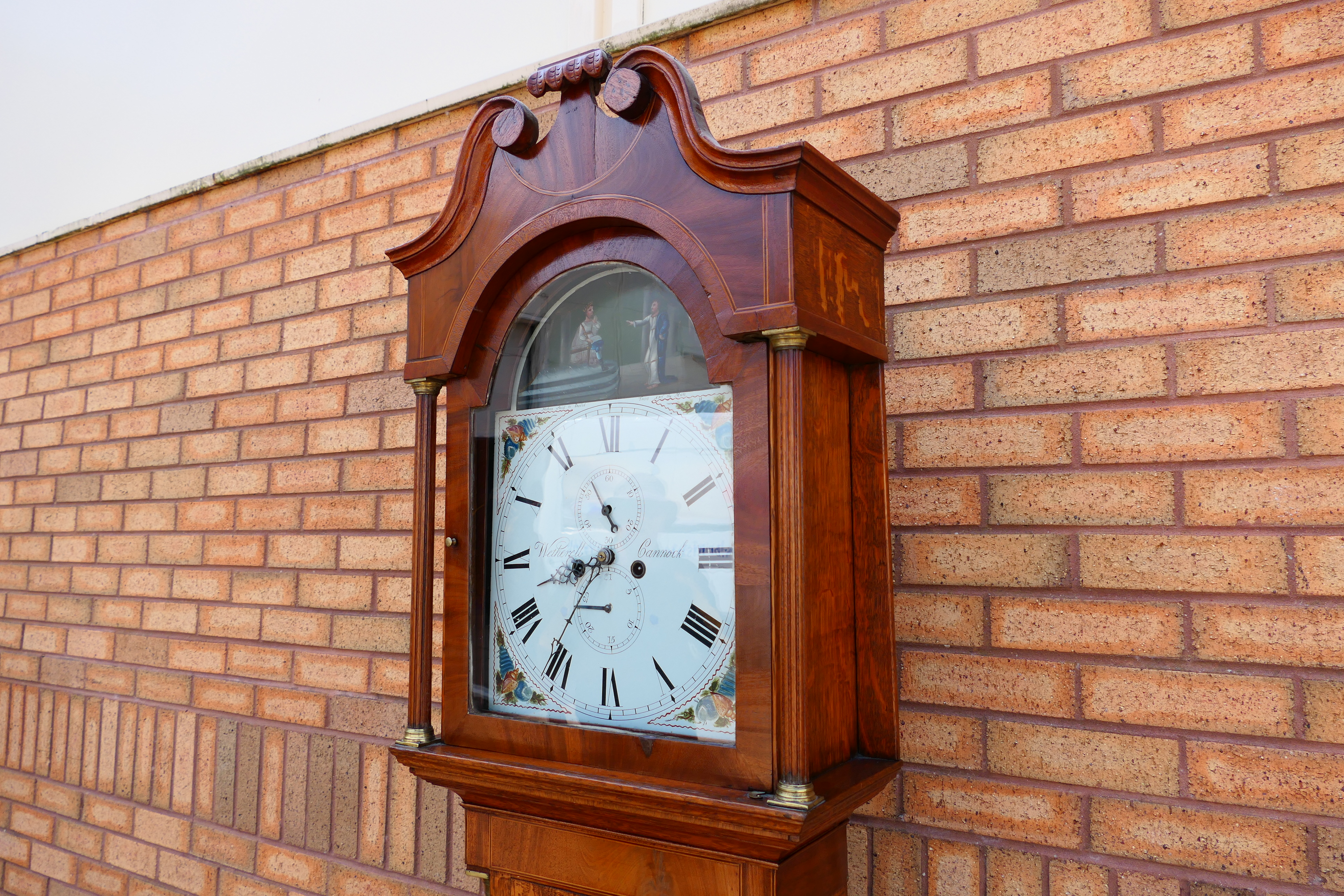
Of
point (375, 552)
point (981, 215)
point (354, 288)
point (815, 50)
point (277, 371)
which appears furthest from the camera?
point (277, 371)

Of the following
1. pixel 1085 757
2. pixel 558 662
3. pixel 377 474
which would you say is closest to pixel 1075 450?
pixel 1085 757

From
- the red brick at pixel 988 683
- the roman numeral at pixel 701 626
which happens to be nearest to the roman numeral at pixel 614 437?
the roman numeral at pixel 701 626

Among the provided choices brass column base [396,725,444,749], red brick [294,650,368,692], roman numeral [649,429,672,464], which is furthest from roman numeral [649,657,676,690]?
red brick [294,650,368,692]

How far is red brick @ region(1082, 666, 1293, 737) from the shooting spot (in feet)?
3.68

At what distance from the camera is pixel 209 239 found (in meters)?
2.35

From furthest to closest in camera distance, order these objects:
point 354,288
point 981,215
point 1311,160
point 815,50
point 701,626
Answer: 1. point 354,288
2. point 815,50
3. point 981,215
4. point 1311,160
5. point 701,626

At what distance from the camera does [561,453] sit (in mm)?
1189

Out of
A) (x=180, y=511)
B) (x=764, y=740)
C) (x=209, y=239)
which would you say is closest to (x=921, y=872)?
(x=764, y=740)

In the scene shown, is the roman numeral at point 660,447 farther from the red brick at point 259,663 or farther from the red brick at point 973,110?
the red brick at point 259,663

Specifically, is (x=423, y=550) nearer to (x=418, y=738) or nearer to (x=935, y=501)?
(x=418, y=738)

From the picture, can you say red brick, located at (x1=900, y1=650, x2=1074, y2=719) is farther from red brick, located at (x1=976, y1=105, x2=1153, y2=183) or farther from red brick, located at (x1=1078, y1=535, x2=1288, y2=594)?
red brick, located at (x1=976, y1=105, x2=1153, y2=183)

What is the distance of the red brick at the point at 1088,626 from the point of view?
1.18m

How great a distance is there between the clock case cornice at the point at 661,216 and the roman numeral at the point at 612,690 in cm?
44

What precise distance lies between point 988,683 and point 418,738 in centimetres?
81
